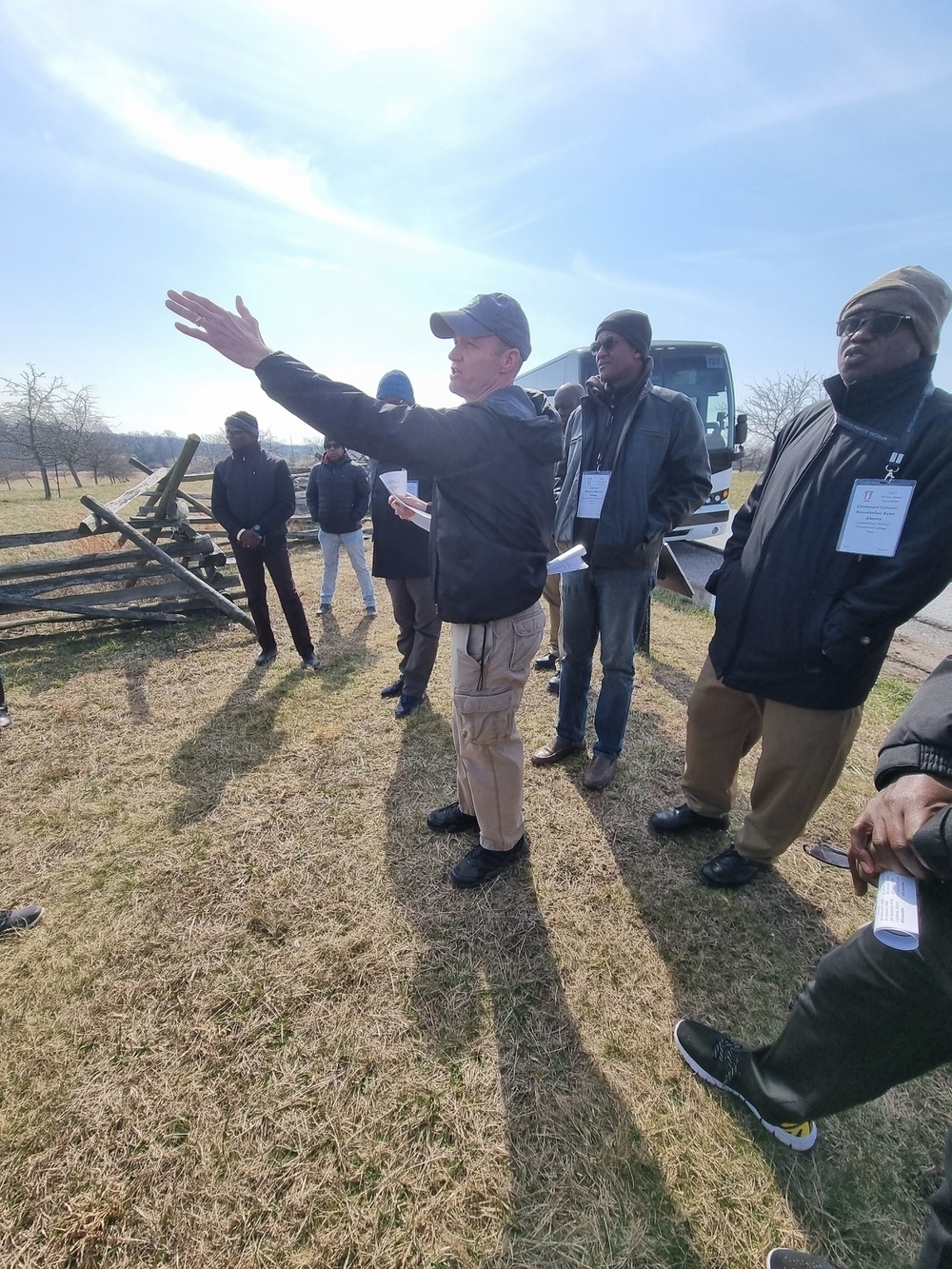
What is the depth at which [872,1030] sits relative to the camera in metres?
1.15

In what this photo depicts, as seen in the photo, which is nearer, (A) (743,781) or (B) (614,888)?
(B) (614,888)

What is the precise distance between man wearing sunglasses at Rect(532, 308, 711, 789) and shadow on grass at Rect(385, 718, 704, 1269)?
1151mm

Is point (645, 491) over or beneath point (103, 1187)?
over

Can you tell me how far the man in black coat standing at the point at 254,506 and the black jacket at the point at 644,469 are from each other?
297 cm

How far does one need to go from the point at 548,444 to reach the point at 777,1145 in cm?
236

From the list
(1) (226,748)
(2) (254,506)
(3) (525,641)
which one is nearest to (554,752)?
(3) (525,641)

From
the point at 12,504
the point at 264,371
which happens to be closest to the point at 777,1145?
the point at 264,371

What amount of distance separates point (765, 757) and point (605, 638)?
1.08 meters

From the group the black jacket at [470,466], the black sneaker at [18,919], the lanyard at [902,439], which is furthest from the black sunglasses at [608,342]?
the black sneaker at [18,919]

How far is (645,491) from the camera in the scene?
277 cm

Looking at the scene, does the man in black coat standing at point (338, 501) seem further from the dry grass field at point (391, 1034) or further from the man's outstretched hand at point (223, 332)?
the man's outstretched hand at point (223, 332)

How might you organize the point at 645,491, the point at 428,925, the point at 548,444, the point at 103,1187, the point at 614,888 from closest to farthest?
the point at 103,1187 < the point at 548,444 < the point at 428,925 < the point at 614,888 < the point at 645,491

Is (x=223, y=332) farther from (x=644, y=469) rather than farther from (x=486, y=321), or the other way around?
(x=644, y=469)

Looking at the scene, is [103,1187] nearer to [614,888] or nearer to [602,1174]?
[602,1174]
